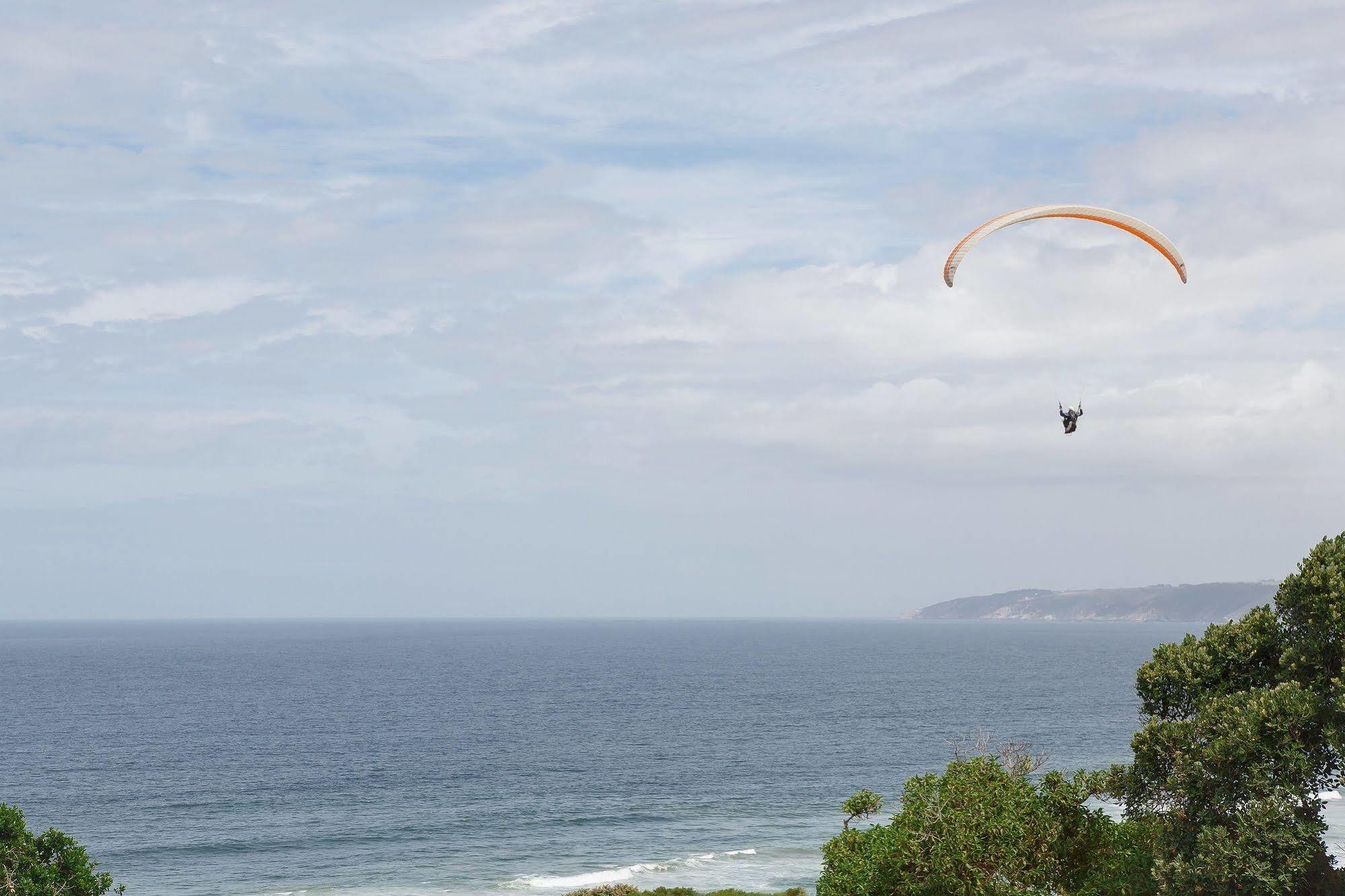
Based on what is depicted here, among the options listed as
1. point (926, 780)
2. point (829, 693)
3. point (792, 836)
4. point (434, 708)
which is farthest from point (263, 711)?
point (926, 780)

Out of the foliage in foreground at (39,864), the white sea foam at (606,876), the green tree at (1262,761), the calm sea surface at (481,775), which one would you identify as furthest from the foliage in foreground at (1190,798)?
the white sea foam at (606,876)

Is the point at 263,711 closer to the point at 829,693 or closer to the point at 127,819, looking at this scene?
the point at 127,819

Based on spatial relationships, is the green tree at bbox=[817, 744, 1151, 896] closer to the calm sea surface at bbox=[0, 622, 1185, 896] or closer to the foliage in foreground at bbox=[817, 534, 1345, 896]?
the foliage in foreground at bbox=[817, 534, 1345, 896]

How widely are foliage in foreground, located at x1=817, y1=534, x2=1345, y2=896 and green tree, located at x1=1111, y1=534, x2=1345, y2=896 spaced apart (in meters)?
0.04

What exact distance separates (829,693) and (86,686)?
126900 millimetres

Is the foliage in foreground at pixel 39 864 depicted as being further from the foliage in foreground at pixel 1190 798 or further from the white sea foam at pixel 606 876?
the white sea foam at pixel 606 876

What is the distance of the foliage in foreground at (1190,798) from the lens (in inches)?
1043

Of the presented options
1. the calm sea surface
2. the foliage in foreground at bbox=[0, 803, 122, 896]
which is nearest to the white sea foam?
the calm sea surface

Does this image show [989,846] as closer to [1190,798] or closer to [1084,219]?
[1190,798]

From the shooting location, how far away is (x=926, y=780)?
33.8 m

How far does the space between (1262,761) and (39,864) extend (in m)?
38.8

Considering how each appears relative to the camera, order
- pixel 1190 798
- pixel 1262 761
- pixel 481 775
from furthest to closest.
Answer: pixel 481 775
pixel 1190 798
pixel 1262 761

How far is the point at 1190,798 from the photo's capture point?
28.0 metres

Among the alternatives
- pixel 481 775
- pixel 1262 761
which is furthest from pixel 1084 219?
pixel 481 775
